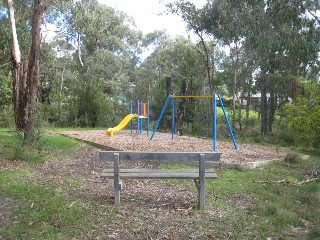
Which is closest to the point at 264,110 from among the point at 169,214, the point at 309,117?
the point at 309,117

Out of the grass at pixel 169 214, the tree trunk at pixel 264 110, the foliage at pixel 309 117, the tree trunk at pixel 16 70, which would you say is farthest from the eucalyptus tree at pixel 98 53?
the grass at pixel 169 214

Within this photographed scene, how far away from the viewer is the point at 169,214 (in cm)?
484

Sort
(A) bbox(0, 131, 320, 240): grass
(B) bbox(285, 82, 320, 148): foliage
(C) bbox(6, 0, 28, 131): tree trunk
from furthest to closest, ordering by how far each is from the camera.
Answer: (C) bbox(6, 0, 28, 131): tree trunk
(B) bbox(285, 82, 320, 148): foliage
(A) bbox(0, 131, 320, 240): grass

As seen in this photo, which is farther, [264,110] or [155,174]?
[264,110]

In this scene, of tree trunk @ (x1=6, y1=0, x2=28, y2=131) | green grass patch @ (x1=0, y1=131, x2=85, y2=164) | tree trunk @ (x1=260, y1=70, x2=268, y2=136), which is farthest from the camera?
tree trunk @ (x1=260, y1=70, x2=268, y2=136)

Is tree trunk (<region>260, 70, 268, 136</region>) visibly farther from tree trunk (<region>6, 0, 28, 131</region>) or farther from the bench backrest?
the bench backrest

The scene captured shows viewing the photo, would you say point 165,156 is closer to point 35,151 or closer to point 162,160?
point 162,160

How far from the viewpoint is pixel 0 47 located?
22672mm

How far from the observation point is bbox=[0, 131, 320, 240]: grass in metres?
4.16

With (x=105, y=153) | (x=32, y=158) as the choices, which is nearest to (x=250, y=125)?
(x=32, y=158)

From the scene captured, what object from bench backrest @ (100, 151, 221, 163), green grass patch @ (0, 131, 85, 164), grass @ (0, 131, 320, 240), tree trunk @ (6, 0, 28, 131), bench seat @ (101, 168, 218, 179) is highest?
tree trunk @ (6, 0, 28, 131)

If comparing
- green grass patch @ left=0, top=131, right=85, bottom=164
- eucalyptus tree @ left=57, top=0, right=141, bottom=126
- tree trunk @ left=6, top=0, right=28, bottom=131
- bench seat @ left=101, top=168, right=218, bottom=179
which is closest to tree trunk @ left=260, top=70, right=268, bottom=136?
eucalyptus tree @ left=57, top=0, right=141, bottom=126

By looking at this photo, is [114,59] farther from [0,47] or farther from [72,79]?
[0,47]

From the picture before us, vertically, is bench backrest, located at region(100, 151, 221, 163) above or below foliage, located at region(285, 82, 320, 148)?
below
